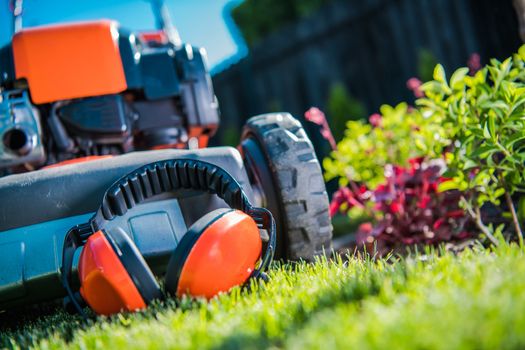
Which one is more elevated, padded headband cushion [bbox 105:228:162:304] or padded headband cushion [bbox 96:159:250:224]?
padded headband cushion [bbox 96:159:250:224]

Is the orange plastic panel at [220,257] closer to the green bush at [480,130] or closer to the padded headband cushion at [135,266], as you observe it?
the padded headband cushion at [135,266]

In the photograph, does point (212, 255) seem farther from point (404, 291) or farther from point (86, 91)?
point (86, 91)

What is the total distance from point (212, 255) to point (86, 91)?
1374 mm

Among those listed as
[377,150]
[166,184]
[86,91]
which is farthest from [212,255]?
[377,150]

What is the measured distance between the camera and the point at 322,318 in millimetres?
980

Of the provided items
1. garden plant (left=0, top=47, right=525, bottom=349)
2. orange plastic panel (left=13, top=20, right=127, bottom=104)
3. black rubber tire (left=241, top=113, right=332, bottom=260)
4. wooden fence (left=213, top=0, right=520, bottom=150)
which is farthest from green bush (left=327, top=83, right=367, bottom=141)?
black rubber tire (left=241, top=113, right=332, bottom=260)

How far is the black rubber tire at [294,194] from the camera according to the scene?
187 cm

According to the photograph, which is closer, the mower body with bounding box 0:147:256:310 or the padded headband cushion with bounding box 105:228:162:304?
the padded headband cushion with bounding box 105:228:162:304

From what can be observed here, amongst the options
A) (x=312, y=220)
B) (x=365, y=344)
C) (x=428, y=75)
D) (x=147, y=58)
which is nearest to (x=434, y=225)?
(x=312, y=220)

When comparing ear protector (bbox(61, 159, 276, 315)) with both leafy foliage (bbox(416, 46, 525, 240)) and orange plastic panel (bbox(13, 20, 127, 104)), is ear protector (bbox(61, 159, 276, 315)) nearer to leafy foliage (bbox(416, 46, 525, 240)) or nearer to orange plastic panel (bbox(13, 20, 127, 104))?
leafy foliage (bbox(416, 46, 525, 240))

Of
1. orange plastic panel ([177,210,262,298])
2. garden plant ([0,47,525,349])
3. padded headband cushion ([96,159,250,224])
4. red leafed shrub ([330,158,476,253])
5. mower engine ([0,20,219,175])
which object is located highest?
mower engine ([0,20,219,175])

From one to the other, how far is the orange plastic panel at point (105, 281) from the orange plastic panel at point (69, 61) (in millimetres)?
1210

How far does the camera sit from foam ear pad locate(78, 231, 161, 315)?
1.31 metres

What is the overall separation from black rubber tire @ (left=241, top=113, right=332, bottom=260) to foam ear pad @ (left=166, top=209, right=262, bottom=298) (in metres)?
0.45
